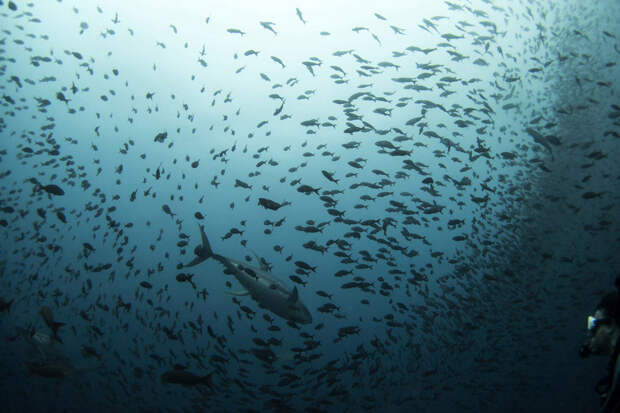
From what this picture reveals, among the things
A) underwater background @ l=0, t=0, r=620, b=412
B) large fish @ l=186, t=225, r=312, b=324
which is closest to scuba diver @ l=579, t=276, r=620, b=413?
underwater background @ l=0, t=0, r=620, b=412

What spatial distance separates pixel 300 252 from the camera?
4106 centimetres

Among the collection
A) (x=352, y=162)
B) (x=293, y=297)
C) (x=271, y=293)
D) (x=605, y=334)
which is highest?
(x=605, y=334)

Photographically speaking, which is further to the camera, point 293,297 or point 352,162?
point 352,162

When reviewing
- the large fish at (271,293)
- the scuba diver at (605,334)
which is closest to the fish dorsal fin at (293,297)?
the large fish at (271,293)

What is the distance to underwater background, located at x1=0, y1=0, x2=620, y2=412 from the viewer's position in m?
11.0

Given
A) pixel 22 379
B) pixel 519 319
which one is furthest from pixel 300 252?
pixel 22 379

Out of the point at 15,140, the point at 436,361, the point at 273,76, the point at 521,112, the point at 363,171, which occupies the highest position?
the point at 521,112

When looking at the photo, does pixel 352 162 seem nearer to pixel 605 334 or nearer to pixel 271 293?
pixel 271 293

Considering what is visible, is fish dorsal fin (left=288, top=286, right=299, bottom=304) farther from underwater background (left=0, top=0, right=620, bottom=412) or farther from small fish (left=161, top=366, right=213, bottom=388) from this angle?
small fish (left=161, top=366, right=213, bottom=388)

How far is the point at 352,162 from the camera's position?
9.31 metres

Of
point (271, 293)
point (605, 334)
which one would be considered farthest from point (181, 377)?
point (605, 334)

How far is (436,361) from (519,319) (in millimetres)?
6163

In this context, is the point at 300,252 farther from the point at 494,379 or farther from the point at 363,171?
the point at 494,379

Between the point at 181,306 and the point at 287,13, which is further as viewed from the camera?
the point at 181,306
